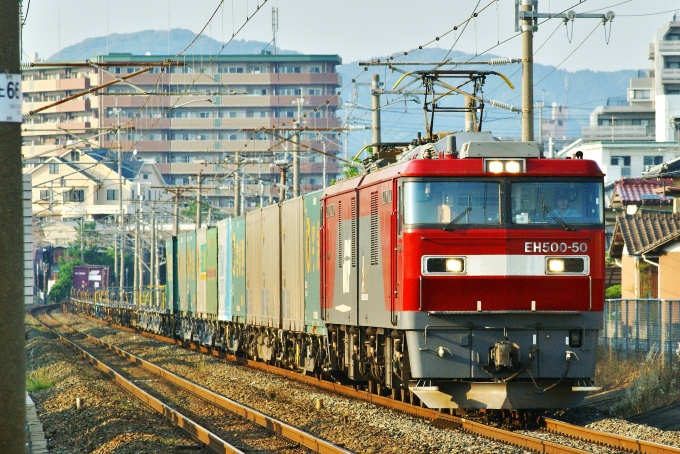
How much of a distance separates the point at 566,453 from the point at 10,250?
6.75 metres

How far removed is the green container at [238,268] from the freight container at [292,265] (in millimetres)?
4952

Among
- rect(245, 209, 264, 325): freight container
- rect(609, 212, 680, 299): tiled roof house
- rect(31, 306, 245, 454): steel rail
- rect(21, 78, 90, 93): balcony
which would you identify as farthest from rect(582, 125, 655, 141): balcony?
rect(31, 306, 245, 454): steel rail

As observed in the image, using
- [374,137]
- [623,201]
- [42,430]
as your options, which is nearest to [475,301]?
[42,430]

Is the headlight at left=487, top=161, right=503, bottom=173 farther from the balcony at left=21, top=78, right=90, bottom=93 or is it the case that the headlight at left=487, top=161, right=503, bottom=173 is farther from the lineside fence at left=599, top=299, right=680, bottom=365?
the balcony at left=21, top=78, right=90, bottom=93

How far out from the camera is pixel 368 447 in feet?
39.8

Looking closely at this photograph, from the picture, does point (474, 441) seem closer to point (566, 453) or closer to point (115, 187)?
point (566, 453)

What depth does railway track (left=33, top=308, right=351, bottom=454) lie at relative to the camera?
1278cm

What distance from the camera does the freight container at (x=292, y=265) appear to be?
2125cm

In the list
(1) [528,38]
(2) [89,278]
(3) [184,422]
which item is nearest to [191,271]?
(1) [528,38]

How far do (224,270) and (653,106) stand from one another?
266 ft

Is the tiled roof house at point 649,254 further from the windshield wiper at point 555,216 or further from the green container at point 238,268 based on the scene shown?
the windshield wiper at point 555,216

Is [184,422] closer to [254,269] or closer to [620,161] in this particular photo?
[254,269]

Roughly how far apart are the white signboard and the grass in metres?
17.5

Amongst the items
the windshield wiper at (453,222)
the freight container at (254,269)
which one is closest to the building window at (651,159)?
the freight container at (254,269)
